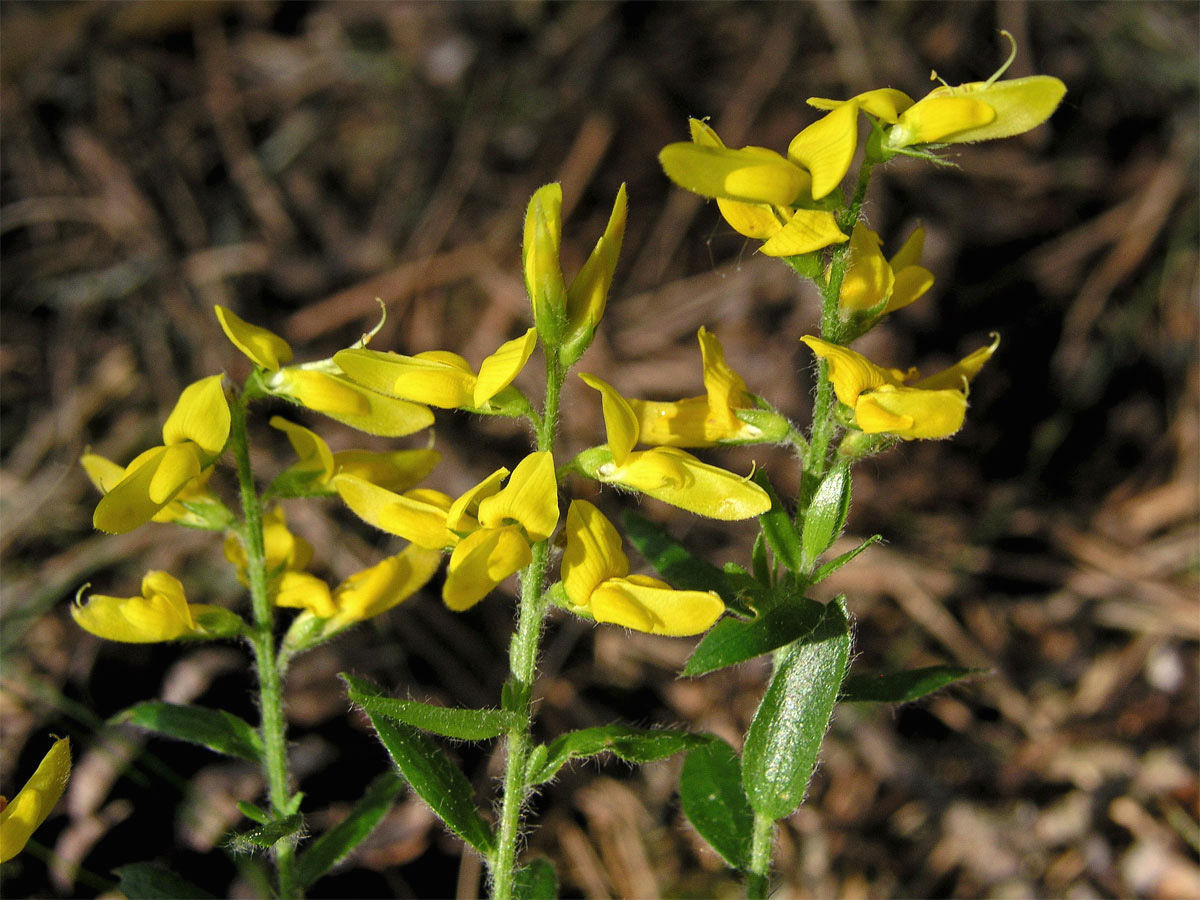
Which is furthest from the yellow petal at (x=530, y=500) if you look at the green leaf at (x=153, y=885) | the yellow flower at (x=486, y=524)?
the green leaf at (x=153, y=885)

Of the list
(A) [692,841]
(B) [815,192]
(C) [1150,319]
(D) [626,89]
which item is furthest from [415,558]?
(C) [1150,319]

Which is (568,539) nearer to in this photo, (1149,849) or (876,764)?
(876,764)

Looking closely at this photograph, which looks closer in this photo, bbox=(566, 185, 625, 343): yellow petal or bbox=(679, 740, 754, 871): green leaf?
bbox=(566, 185, 625, 343): yellow petal

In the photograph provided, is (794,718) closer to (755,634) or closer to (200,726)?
(755,634)

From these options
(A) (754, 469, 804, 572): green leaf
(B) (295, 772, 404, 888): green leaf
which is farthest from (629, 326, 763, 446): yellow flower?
(B) (295, 772, 404, 888): green leaf

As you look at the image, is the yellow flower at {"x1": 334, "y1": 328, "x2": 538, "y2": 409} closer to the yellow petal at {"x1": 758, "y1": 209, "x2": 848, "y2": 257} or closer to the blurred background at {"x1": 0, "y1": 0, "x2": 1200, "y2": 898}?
the yellow petal at {"x1": 758, "y1": 209, "x2": 848, "y2": 257}

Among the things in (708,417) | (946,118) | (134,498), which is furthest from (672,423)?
(134,498)
